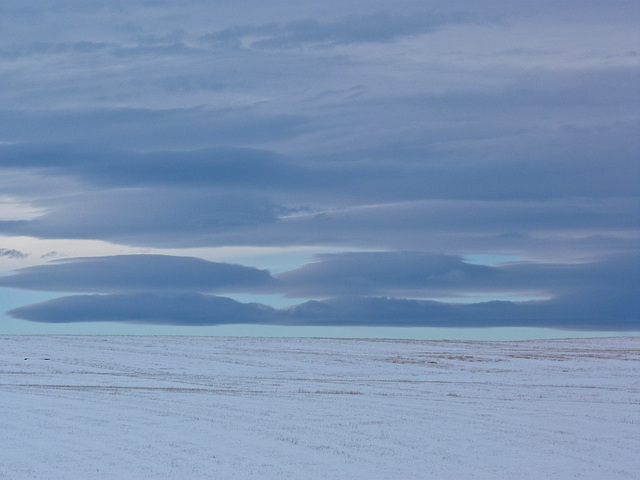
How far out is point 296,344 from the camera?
70688 millimetres

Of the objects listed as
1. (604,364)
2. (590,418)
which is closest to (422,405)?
(590,418)

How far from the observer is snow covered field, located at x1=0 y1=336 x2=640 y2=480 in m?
25.6

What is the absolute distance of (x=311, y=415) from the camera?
34.7m

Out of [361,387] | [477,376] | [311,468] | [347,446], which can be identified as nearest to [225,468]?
[311,468]

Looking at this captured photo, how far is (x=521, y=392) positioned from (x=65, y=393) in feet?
73.9

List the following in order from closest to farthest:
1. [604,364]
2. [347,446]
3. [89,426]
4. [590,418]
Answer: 1. [347,446]
2. [89,426]
3. [590,418]
4. [604,364]

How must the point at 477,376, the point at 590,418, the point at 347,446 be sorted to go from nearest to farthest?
the point at 347,446 → the point at 590,418 → the point at 477,376

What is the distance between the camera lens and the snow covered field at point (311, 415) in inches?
1009

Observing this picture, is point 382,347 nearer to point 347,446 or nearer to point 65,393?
point 65,393

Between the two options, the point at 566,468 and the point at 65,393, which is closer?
the point at 566,468

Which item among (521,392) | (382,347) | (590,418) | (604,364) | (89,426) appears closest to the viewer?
(89,426)

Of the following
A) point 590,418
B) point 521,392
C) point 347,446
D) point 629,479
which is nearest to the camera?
point 629,479

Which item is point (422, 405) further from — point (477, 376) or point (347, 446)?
point (477, 376)

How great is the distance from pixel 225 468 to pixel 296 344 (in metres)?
45.7
